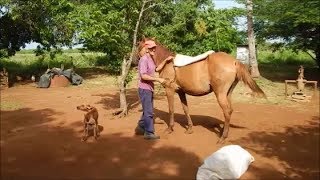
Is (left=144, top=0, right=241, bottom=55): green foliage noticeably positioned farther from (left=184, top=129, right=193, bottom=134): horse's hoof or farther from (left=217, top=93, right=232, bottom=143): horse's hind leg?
(left=217, top=93, right=232, bottom=143): horse's hind leg

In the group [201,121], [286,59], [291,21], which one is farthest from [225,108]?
[286,59]

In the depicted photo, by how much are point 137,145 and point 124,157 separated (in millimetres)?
731

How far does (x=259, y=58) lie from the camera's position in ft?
107

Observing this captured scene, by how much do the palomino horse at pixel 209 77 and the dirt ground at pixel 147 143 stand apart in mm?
795

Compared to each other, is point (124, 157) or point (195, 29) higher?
point (195, 29)

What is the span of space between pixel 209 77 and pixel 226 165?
3511mm

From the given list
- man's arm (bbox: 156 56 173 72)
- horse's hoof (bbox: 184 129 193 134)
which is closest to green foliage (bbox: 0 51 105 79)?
man's arm (bbox: 156 56 173 72)

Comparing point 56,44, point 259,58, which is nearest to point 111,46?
point 56,44

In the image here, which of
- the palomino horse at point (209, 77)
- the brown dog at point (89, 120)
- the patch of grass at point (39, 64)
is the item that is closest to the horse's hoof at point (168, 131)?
the palomino horse at point (209, 77)

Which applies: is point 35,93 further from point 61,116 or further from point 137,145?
point 137,145

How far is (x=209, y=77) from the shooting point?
7.71m

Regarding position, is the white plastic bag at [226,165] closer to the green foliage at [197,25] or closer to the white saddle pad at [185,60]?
the white saddle pad at [185,60]

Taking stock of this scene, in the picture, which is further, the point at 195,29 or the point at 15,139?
the point at 195,29

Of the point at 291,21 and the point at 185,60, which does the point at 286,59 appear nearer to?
the point at 291,21
